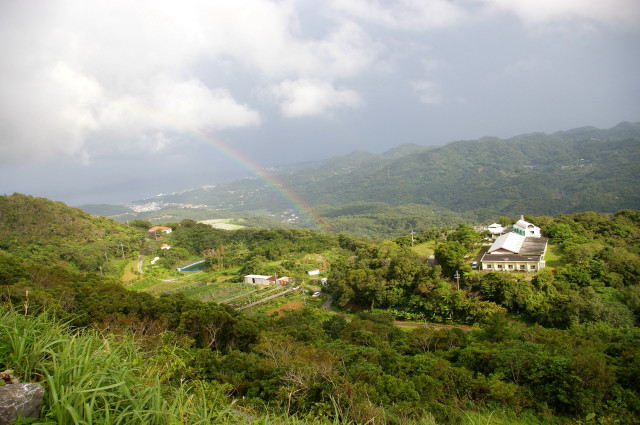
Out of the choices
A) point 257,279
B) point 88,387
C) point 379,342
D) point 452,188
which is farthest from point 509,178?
point 88,387

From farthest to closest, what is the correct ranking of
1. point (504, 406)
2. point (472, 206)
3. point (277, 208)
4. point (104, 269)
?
1. point (277, 208)
2. point (472, 206)
3. point (104, 269)
4. point (504, 406)

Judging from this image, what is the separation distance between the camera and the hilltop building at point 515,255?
17.0m

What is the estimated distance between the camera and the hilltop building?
1700 cm

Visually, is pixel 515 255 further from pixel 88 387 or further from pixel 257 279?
pixel 88 387

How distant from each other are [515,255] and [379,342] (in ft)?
32.1

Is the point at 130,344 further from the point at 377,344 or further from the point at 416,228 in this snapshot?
the point at 416,228

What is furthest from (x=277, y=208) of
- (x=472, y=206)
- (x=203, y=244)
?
(x=203, y=244)

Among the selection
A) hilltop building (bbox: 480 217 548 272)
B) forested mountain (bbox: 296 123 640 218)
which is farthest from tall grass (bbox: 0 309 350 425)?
forested mountain (bbox: 296 123 640 218)

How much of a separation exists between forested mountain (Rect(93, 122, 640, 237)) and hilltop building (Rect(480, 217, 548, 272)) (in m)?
43.2

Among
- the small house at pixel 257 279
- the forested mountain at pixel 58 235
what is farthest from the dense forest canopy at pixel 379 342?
the small house at pixel 257 279

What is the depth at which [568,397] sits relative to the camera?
743cm

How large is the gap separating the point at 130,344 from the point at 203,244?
36.3 metres

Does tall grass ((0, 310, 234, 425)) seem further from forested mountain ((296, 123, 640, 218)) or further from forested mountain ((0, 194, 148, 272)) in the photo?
forested mountain ((296, 123, 640, 218))

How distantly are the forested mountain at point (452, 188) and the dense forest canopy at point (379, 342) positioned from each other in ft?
147
